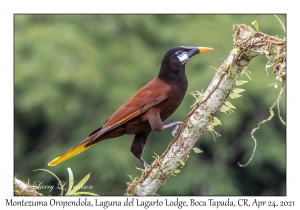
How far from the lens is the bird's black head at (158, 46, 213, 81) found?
16.4ft

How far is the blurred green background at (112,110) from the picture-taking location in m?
13.4

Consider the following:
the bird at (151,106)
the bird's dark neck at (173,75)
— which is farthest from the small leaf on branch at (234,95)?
the bird's dark neck at (173,75)

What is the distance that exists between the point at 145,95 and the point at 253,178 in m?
10.3

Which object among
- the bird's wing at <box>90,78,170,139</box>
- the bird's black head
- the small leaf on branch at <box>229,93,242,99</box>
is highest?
the bird's black head

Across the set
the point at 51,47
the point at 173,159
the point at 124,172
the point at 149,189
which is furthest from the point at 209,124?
the point at 51,47

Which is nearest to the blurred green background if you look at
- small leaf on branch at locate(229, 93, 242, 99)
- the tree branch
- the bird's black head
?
the bird's black head

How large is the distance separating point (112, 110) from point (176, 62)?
8.95m

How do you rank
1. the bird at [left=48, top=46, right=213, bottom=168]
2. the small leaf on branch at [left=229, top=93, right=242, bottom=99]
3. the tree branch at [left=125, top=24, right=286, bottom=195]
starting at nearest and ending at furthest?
the tree branch at [left=125, top=24, right=286, bottom=195]
the small leaf on branch at [left=229, top=93, right=242, bottom=99]
the bird at [left=48, top=46, right=213, bottom=168]

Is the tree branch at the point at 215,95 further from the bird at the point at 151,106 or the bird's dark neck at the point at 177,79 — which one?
the bird's dark neck at the point at 177,79

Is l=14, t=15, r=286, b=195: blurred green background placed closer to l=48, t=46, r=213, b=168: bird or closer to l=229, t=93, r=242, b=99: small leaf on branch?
l=48, t=46, r=213, b=168: bird

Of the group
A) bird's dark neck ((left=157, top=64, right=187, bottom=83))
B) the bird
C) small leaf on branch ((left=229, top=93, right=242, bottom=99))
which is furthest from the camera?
bird's dark neck ((left=157, top=64, right=187, bottom=83))

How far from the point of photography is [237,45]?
394 centimetres

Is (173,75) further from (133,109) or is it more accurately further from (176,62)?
(133,109)

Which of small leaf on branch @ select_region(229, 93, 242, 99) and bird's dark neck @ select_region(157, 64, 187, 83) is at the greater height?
bird's dark neck @ select_region(157, 64, 187, 83)
